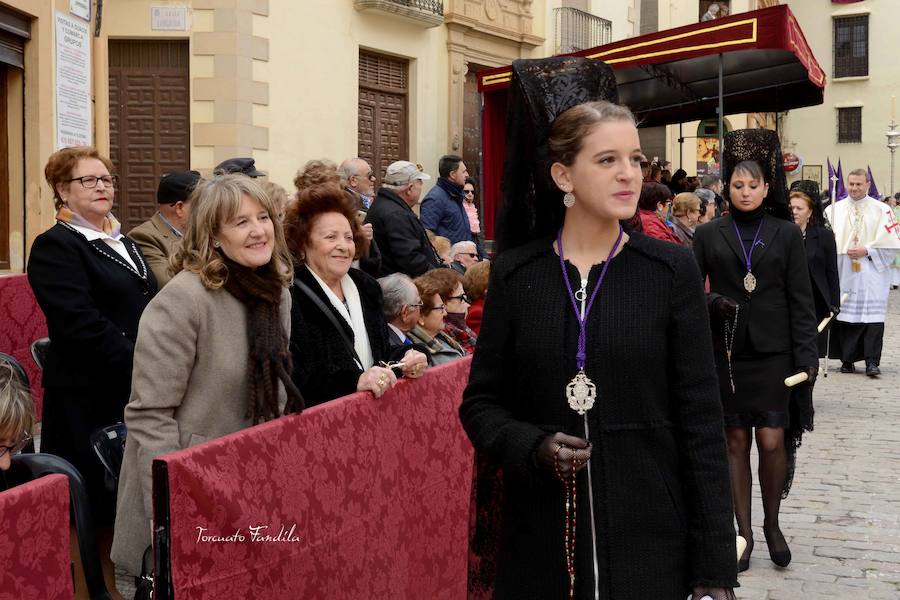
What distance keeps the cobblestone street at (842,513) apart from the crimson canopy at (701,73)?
407 centimetres

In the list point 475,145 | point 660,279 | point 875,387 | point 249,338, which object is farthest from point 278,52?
point 660,279

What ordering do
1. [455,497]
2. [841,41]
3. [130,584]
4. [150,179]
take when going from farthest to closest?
[841,41] → [150,179] → [130,584] → [455,497]

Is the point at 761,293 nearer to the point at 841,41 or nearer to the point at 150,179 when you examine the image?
the point at 150,179

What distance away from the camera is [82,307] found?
4566 mm

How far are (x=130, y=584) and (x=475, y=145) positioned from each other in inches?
634

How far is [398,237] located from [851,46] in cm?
4744

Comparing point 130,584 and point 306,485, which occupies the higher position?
point 306,485

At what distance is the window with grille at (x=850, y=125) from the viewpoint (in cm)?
5038

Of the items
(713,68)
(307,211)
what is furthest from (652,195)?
(713,68)

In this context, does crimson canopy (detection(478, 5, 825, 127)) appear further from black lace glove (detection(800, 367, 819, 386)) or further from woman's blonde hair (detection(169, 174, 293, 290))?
woman's blonde hair (detection(169, 174, 293, 290))

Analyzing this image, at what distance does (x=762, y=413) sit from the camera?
19.1 ft

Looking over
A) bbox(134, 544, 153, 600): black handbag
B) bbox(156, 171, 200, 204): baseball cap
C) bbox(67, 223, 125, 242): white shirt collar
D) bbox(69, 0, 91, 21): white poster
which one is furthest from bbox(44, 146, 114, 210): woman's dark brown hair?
bbox(69, 0, 91, 21): white poster

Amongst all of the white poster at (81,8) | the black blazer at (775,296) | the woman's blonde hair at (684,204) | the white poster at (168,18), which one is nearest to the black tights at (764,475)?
the black blazer at (775,296)

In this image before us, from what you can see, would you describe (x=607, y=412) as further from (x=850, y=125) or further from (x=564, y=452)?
(x=850, y=125)
